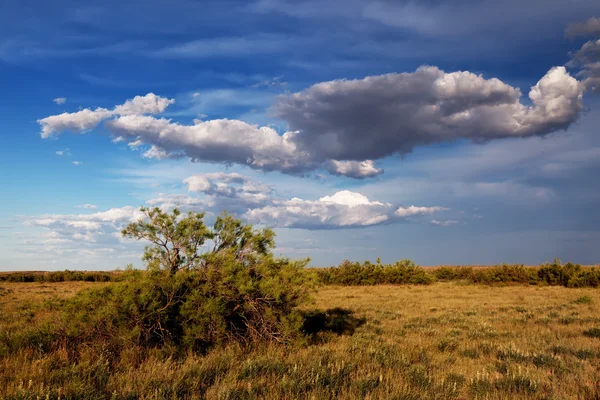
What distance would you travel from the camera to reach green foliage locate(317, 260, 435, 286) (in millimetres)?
41875

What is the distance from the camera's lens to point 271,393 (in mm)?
5676

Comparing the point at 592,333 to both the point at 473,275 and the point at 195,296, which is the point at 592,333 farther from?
the point at 473,275

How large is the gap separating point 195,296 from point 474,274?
135 ft

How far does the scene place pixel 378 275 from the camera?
42531mm

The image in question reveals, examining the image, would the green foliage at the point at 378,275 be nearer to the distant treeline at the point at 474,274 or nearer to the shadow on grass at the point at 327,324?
the distant treeline at the point at 474,274

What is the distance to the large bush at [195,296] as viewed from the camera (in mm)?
8359

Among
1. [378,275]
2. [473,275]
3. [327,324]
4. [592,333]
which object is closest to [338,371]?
[327,324]

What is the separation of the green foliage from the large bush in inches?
1311

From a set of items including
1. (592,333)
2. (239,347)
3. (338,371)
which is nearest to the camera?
(338,371)

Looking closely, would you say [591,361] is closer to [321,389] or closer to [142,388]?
[321,389]

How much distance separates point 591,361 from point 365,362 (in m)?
4.81

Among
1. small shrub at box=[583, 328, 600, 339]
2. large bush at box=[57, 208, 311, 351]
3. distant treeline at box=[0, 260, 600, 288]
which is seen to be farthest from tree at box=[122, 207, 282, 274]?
distant treeline at box=[0, 260, 600, 288]

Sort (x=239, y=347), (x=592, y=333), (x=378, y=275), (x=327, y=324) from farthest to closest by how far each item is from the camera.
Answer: (x=378, y=275) < (x=327, y=324) < (x=592, y=333) < (x=239, y=347)

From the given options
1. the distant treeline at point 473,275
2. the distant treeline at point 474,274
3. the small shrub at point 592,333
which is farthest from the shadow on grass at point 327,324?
the distant treeline at point 474,274
